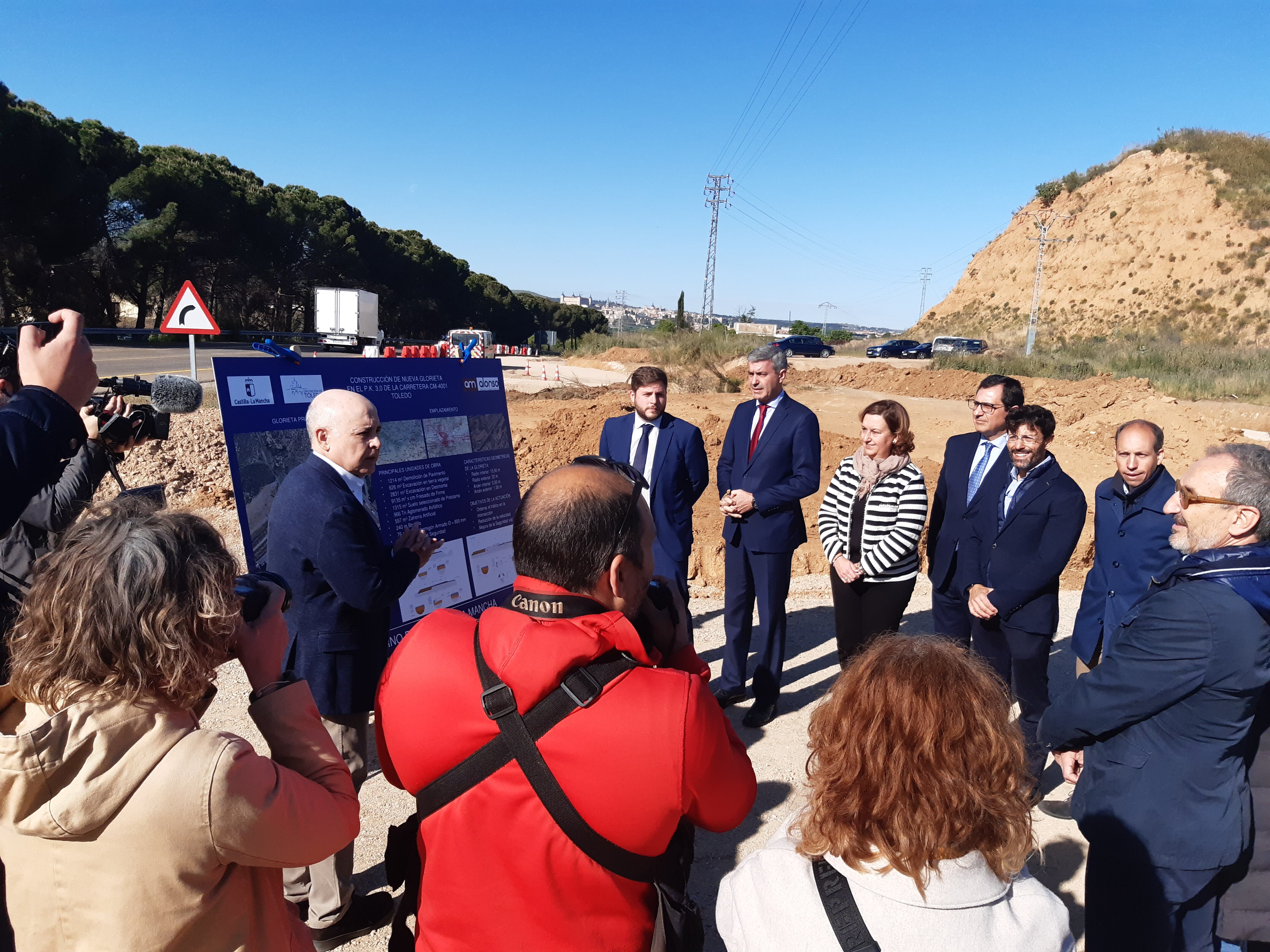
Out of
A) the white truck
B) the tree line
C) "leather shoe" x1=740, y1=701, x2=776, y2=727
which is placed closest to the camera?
"leather shoe" x1=740, y1=701, x2=776, y2=727

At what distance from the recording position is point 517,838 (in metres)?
1.40

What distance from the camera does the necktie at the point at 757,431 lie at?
4.62m

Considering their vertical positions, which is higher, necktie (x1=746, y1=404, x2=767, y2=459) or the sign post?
the sign post

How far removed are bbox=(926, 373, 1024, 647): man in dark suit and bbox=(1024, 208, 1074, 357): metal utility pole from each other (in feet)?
131

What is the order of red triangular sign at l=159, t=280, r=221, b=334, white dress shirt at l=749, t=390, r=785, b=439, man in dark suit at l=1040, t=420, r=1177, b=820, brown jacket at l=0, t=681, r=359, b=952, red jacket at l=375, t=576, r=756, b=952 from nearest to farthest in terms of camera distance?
brown jacket at l=0, t=681, r=359, b=952 → red jacket at l=375, t=576, r=756, b=952 → man in dark suit at l=1040, t=420, r=1177, b=820 → white dress shirt at l=749, t=390, r=785, b=439 → red triangular sign at l=159, t=280, r=221, b=334

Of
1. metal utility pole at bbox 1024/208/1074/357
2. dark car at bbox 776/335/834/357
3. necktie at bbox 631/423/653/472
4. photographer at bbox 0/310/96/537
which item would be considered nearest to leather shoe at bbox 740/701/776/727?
necktie at bbox 631/423/653/472

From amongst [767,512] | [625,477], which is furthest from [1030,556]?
[625,477]

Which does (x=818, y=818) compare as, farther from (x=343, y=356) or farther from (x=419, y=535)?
(x=343, y=356)

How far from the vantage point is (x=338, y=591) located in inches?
102

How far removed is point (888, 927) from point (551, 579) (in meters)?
0.84

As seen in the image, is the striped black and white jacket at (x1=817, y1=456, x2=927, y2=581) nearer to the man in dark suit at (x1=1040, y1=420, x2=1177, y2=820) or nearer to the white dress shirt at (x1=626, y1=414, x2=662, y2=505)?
the man in dark suit at (x1=1040, y1=420, x2=1177, y2=820)

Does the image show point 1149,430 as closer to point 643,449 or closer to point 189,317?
point 643,449

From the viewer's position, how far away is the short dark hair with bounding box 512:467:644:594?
4.98ft

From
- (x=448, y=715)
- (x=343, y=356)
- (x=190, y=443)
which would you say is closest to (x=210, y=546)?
(x=448, y=715)
